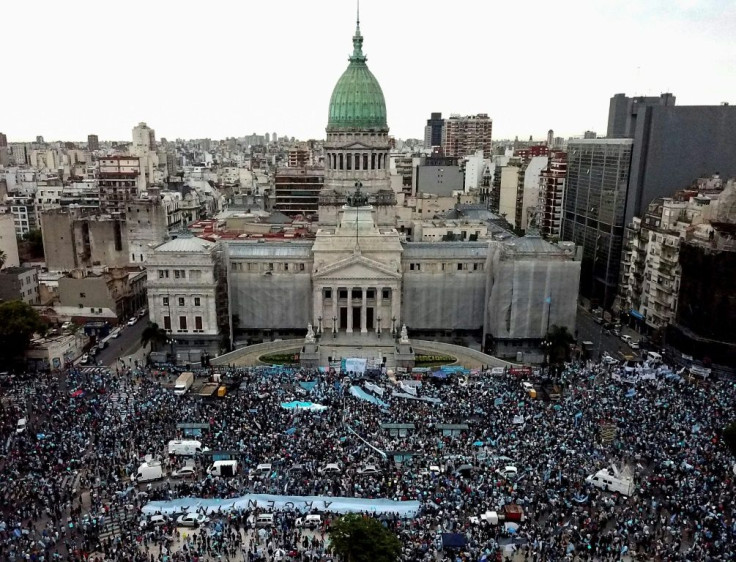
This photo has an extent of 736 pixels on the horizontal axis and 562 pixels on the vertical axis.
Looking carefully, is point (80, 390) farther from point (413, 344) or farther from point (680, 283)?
point (680, 283)

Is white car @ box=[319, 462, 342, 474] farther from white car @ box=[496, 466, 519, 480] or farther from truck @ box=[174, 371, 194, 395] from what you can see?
truck @ box=[174, 371, 194, 395]

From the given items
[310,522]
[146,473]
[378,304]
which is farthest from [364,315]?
[310,522]

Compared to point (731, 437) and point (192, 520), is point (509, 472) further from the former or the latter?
point (192, 520)

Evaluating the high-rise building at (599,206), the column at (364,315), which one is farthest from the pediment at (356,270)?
the high-rise building at (599,206)

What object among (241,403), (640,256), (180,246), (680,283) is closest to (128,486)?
(241,403)

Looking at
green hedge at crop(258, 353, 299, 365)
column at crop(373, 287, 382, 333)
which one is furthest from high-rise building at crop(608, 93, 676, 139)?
green hedge at crop(258, 353, 299, 365)

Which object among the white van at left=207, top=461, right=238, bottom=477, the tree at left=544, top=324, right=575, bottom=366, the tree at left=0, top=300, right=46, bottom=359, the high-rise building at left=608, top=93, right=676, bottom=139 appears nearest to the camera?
the white van at left=207, top=461, right=238, bottom=477
